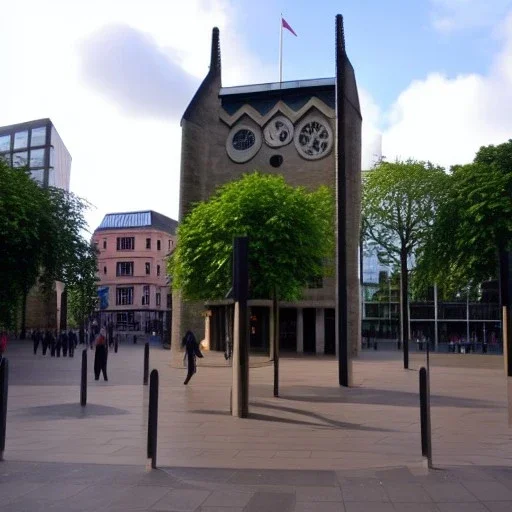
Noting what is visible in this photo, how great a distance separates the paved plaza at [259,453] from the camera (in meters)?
6.25

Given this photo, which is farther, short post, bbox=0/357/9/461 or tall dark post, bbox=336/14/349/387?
tall dark post, bbox=336/14/349/387

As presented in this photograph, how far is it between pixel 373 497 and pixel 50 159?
91.8 meters

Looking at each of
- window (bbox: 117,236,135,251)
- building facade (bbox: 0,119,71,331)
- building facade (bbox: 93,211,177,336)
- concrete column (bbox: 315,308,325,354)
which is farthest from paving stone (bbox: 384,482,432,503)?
window (bbox: 117,236,135,251)

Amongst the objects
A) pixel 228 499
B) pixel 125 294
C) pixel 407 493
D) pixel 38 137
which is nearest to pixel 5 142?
pixel 38 137

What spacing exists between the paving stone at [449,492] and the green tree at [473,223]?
2679 centimetres

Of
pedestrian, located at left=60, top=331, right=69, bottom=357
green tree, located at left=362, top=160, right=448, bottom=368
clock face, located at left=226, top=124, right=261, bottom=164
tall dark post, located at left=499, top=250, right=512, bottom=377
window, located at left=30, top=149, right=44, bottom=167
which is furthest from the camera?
window, located at left=30, top=149, right=44, bottom=167

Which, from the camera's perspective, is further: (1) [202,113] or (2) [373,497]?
(1) [202,113]

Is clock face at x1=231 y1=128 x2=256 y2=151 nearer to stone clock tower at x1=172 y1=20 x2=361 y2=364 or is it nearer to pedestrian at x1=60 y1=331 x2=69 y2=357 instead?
stone clock tower at x1=172 y1=20 x2=361 y2=364

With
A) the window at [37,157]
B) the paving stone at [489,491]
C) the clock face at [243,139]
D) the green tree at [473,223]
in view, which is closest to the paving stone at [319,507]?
the paving stone at [489,491]

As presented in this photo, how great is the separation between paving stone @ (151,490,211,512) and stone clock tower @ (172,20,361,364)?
1466 inches

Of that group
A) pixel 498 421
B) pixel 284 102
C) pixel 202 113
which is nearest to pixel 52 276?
pixel 202 113

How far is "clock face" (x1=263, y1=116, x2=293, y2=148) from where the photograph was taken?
46.7 m

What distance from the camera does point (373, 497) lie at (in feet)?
20.7

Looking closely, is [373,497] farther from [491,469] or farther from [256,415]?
[256,415]
